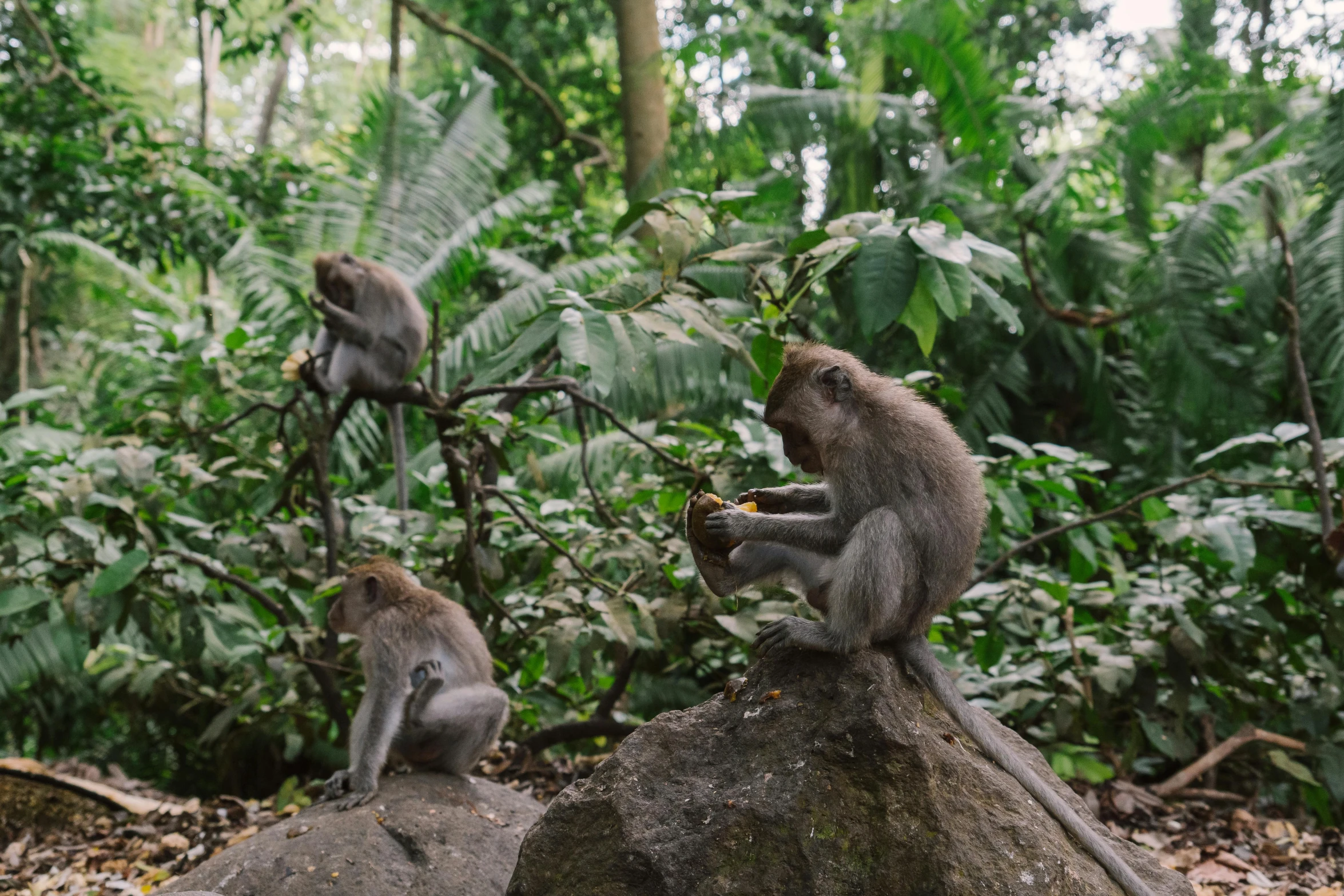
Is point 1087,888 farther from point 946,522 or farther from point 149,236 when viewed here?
point 149,236

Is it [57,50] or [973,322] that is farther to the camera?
→ [57,50]

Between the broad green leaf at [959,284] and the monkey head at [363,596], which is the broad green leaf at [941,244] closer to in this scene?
the broad green leaf at [959,284]

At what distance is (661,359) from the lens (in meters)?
7.76

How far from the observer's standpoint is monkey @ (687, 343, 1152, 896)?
2785 mm

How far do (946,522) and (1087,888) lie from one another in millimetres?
991

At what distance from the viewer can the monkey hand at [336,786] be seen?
3748 mm

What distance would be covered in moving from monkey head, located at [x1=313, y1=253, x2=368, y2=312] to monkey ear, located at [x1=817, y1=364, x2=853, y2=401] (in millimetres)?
5072

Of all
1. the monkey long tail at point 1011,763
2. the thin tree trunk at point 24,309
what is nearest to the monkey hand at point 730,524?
the monkey long tail at point 1011,763

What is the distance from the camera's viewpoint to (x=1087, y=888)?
2492mm

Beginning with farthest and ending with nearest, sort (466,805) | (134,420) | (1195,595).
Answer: (134,420)
(1195,595)
(466,805)

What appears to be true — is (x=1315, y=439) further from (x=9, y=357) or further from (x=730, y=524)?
(x=9, y=357)

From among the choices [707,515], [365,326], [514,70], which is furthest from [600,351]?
[514,70]

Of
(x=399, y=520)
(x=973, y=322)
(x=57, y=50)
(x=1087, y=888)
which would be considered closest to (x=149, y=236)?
(x=57, y=50)

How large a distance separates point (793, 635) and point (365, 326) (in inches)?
196
